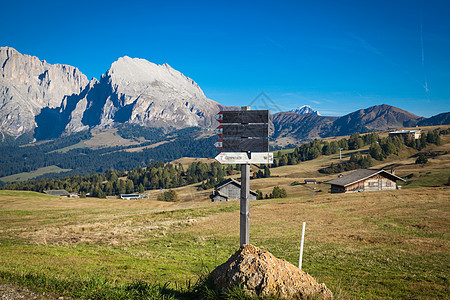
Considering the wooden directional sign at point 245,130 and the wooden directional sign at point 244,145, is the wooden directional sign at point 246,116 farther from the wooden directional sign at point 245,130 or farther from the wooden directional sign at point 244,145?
the wooden directional sign at point 244,145

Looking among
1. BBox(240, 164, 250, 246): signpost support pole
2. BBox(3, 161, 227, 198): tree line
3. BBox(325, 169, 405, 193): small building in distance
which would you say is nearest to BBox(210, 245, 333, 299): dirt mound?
BBox(240, 164, 250, 246): signpost support pole

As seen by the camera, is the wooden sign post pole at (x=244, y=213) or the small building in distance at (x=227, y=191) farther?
the small building in distance at (x=227, y=191)

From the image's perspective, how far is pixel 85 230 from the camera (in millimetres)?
33156

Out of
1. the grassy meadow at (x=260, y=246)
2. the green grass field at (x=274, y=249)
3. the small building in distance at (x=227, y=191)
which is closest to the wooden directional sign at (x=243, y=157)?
the grassy meadow at (x=260, y=246)

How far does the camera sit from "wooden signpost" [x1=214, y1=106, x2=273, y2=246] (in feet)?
32.7

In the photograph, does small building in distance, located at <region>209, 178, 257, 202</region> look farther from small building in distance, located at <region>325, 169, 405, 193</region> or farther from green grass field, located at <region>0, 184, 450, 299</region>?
green grass field, located at <region>0, 184, 450, 299</region>

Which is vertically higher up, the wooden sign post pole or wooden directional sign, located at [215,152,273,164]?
wooden directional sign, located at [215,152,273,164]

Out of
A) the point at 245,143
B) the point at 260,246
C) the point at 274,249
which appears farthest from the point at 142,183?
the point at 245,143

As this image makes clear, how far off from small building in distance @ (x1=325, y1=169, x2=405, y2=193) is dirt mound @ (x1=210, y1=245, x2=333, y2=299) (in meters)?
65.0

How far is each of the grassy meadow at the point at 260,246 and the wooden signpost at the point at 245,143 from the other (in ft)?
8.89

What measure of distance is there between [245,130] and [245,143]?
46cm

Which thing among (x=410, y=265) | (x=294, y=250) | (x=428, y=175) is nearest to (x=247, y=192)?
(x=410, y=265)

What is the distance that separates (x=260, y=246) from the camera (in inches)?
924

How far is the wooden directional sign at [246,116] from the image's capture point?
32.6 ft
